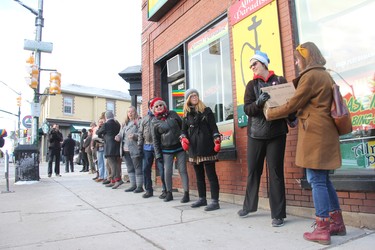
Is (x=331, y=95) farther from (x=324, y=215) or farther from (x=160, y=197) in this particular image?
(x=160, y=197)

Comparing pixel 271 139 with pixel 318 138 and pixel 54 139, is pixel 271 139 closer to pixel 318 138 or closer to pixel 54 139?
pixel 318 138

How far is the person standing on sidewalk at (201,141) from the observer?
4629 millimetres

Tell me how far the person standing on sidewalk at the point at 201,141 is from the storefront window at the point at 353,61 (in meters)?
1.70

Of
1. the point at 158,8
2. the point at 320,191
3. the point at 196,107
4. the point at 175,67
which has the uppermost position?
the point at 158,8

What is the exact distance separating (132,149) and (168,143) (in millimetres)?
1316

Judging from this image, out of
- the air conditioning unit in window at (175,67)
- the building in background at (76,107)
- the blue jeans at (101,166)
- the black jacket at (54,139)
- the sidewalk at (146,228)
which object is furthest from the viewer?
the building in background at (76,107)

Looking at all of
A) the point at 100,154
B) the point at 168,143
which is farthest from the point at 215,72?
the point at 100,154

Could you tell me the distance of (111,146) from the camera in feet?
23.9

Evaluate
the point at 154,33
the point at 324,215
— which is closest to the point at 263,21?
the point at 324,215

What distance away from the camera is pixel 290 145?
13.5ft

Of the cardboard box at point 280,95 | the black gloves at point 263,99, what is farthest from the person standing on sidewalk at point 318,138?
the black gloves at point 263,99

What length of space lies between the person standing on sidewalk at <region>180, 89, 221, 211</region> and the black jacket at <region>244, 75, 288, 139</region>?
88cm

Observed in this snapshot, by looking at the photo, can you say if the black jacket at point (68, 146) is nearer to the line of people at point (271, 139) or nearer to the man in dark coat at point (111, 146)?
the man in dark coat at point (111, 146)

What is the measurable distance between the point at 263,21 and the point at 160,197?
3.42 meters
